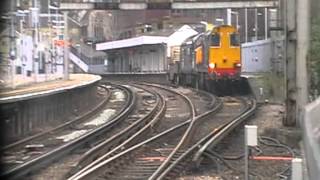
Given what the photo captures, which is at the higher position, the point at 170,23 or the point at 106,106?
the point at 170,23

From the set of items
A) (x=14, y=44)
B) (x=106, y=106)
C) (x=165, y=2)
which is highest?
(x=165, y=2)

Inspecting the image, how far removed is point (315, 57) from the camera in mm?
16484

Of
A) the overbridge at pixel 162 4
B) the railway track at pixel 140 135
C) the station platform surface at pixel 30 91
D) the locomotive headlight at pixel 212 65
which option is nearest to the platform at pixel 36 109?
the station platform surface at pixel 30 91

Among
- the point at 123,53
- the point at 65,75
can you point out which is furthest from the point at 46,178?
the point at 123,53

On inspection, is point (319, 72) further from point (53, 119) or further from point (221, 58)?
point (221, 58)

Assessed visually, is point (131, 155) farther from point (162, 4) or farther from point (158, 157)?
point (162, 4)

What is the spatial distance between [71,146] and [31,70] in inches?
650

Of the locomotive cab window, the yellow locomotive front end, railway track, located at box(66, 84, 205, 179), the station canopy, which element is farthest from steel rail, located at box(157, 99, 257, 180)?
the station canopy

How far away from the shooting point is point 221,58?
33.6 m

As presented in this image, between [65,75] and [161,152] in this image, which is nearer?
[161,152]

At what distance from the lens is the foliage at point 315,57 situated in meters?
16.5

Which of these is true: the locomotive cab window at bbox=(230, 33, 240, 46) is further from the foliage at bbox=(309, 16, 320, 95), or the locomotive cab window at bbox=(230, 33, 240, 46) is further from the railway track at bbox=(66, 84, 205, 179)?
the foliage at bbox=(309, 16, 320, 95)

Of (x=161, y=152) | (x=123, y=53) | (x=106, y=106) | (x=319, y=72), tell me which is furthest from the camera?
(x=123, y=53)

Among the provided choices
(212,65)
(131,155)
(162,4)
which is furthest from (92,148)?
(212,65)
